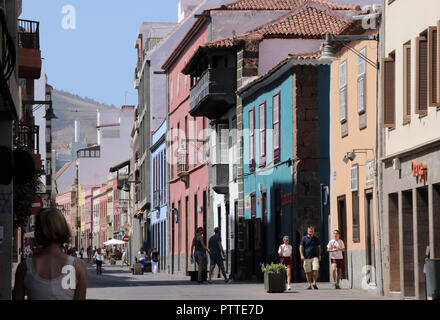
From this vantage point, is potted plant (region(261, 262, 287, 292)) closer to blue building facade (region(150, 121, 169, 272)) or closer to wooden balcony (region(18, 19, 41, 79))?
wooden balcony (region(18, 19, 41, 79))

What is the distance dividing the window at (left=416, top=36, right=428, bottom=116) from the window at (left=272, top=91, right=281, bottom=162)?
13616 millimetres

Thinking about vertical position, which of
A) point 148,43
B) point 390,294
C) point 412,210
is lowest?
point 390,294

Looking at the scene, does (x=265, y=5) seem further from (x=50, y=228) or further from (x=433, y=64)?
(x=50, y=228)

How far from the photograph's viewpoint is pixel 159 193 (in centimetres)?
7038

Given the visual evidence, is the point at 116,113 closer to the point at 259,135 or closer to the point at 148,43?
Result: the point at 148,43

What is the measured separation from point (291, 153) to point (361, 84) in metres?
6.27

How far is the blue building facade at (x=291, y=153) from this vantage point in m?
35.0

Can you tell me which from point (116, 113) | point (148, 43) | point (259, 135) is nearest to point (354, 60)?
point (259, 135)

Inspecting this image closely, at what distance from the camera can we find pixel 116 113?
139375 mm

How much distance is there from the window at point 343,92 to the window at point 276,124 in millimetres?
5092

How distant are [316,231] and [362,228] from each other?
16.8 ft

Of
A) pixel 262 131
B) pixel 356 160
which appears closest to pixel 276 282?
pixel 356 160

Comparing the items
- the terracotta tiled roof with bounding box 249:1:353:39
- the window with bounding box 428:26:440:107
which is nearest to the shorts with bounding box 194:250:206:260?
the terracotta tiled roof with bounding box 249:1:353:39

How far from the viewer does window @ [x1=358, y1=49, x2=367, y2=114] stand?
29.6 metres
